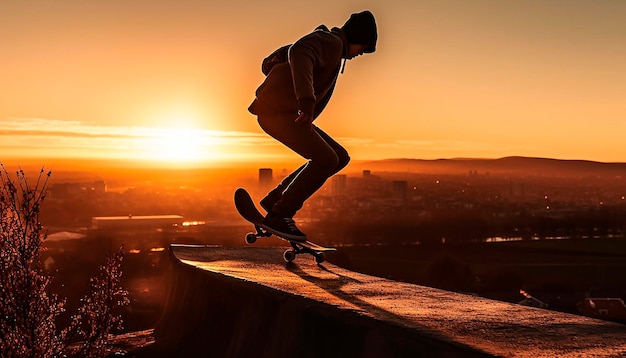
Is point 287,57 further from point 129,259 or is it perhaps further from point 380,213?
point 380,213

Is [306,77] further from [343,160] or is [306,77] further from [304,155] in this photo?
[343,160]

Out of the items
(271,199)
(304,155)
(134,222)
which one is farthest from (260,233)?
(134,222)

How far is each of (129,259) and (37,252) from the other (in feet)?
174

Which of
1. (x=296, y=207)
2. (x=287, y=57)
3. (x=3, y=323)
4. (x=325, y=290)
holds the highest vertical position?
(x=287, y=57)

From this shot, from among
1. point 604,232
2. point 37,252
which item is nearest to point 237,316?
point 37,252

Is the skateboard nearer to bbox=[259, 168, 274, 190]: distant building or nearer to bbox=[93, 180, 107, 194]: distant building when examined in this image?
bbox=[259, 168, 274, 190]: distant building

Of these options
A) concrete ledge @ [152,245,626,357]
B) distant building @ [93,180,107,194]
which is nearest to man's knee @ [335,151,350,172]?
concrete ledge @ [152,245,626,357]

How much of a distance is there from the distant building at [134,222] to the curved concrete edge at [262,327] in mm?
66672

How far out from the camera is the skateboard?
7473 millimetres

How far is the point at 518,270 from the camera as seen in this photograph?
67.0 metres

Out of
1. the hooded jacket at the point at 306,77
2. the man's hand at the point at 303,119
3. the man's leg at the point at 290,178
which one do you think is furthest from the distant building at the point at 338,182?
the man's hand at the point at 303,119

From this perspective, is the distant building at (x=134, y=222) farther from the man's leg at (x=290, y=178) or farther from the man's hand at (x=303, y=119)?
the man's hand at (x=303, y=119)

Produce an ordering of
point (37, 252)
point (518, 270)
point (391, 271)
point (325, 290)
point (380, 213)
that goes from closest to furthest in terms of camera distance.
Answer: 1. point (325, 290)
2. point (37, 252)
3. point (391, 271)
4. point (518, 270)
5. point (380, 213)

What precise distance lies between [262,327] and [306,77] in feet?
7.93
